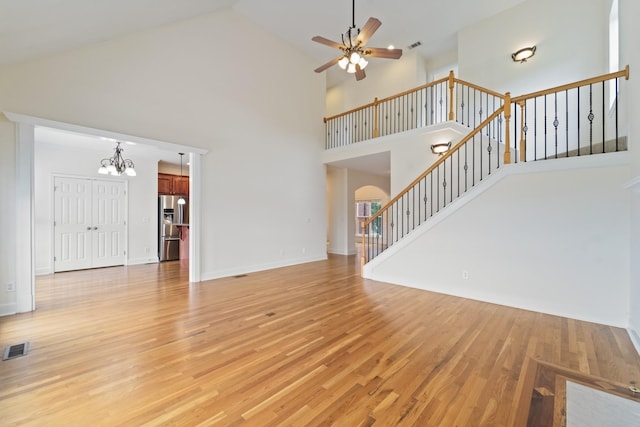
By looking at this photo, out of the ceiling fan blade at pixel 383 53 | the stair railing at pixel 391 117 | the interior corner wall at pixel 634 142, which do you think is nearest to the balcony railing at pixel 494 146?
the stair railing at pixel 391 117

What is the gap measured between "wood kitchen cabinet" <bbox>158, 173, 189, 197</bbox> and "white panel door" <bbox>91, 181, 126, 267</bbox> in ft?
3.72

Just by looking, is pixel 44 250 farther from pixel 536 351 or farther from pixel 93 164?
pixel 536 351

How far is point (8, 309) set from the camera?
329 centimetres

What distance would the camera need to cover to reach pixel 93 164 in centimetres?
634

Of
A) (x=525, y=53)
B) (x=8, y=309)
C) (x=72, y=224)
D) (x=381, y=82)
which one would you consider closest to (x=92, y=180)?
(x=72, y=224)

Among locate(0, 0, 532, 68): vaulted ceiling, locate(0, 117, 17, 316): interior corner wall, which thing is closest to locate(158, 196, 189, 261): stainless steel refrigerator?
locate(0, 117, 17, 316): interior corner wall

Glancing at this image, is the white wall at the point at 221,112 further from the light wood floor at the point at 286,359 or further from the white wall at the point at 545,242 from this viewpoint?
the white wall at the point at 545,242

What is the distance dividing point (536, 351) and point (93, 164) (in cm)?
887

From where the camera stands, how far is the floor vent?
2299 mm

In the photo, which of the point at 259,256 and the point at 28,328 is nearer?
the point at 28,328

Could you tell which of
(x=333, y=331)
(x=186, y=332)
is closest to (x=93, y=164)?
(x=186, y=332)

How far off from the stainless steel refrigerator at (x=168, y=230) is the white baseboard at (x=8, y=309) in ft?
13.4

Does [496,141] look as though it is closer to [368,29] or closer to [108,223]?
[368,29]

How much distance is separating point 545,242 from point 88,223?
9.03 meters
